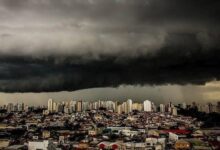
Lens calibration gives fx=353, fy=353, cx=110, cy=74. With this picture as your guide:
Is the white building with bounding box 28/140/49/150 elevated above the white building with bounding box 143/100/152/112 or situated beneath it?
situated beneath

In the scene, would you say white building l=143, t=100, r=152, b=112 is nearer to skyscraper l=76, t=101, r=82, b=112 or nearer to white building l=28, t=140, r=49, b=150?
skyscraper l=76, t=101, r=82, b=112

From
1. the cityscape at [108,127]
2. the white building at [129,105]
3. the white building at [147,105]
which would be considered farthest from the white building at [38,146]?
the white building at [147,105]

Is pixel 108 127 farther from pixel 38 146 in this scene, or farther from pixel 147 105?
pixel 147 105

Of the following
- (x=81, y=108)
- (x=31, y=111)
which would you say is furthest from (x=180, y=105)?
(x=31, y=111)

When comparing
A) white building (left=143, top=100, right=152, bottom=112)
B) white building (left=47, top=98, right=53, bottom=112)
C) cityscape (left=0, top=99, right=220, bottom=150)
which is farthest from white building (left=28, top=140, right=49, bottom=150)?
white building (left=143, top=100, right=152, bottom=112)

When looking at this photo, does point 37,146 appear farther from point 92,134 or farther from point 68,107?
point 68,107

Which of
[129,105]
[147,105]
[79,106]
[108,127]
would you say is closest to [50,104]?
[79,106]

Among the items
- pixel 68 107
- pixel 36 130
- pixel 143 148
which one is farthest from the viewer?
pixel 68 107

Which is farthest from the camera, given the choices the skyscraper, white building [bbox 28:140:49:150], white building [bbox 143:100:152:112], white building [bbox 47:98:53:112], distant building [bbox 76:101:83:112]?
white building [bbox 143:100:152:112]
